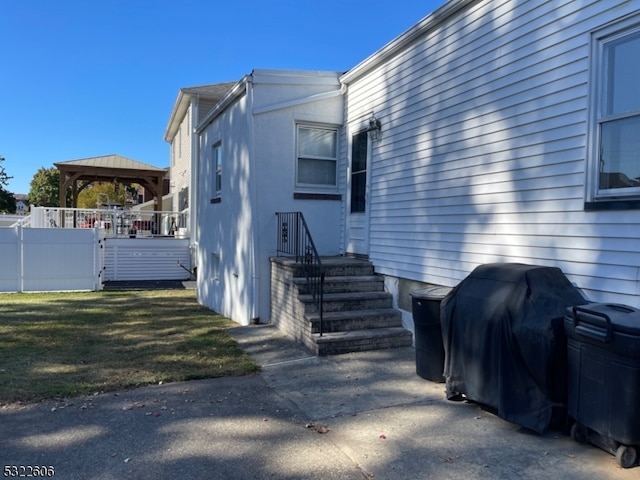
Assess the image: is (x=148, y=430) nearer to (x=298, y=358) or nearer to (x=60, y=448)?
(x=60, y=448)

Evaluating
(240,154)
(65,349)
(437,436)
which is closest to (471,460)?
(437,436)

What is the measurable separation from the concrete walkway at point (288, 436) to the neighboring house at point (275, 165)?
382 cm

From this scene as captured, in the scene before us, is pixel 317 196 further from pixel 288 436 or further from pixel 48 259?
pixel 48 259

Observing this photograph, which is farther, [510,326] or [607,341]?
[510,326]

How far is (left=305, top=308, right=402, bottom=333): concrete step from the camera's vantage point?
649cm

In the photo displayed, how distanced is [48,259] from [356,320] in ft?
40.0

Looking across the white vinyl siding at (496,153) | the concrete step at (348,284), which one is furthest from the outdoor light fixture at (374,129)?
the concrete step at (348,284)

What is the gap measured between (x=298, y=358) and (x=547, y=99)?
4139 mm

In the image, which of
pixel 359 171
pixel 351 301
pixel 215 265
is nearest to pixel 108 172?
pixel 215 265

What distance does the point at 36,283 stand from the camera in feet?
48.2

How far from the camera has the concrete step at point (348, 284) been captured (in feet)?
23.4

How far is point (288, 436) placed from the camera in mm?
3811

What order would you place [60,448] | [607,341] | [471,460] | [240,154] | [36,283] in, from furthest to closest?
[36,283] < [240,154] < [60,448] < [471,460] < [607,341]

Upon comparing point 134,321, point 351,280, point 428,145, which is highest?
point 428,145
